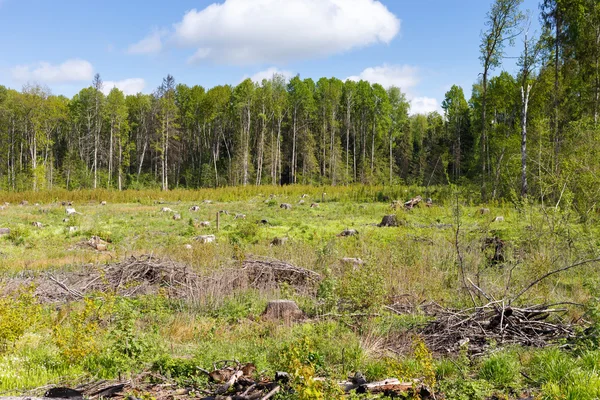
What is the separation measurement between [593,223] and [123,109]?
48041 mm

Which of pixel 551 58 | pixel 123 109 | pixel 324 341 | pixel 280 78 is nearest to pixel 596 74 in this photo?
pixel 551 58

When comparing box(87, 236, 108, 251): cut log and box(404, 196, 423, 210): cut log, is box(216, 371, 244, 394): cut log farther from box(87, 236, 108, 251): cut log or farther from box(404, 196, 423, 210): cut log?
box(404, 196, 423, 210): cut log

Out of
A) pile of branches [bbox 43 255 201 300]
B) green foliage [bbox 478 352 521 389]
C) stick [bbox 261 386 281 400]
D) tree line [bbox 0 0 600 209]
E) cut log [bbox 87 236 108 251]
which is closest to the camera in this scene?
stick [bbox 261 386 281 400]

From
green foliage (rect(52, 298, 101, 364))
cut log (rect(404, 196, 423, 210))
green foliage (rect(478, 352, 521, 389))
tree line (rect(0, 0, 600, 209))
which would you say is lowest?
green foliage (rect(478, 352, 521, 389))

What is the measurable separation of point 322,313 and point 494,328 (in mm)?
2477

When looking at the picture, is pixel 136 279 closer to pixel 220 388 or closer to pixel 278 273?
pixel 278 273

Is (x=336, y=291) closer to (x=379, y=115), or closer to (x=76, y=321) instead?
(x=76, y=321)

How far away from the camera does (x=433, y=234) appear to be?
12414 mm

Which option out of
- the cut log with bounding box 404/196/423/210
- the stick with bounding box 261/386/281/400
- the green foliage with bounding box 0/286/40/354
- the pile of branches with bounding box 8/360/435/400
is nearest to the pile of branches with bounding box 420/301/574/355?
the pile of branches with bounding box 8/360/435/400

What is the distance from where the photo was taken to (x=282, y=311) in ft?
22.1

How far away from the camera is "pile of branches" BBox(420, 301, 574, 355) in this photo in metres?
5.26

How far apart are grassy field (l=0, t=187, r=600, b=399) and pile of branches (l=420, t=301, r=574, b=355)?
0.25 m

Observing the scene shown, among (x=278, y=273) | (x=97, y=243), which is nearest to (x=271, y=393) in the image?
(x=278, y=273)

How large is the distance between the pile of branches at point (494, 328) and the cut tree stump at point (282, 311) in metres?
1.96
